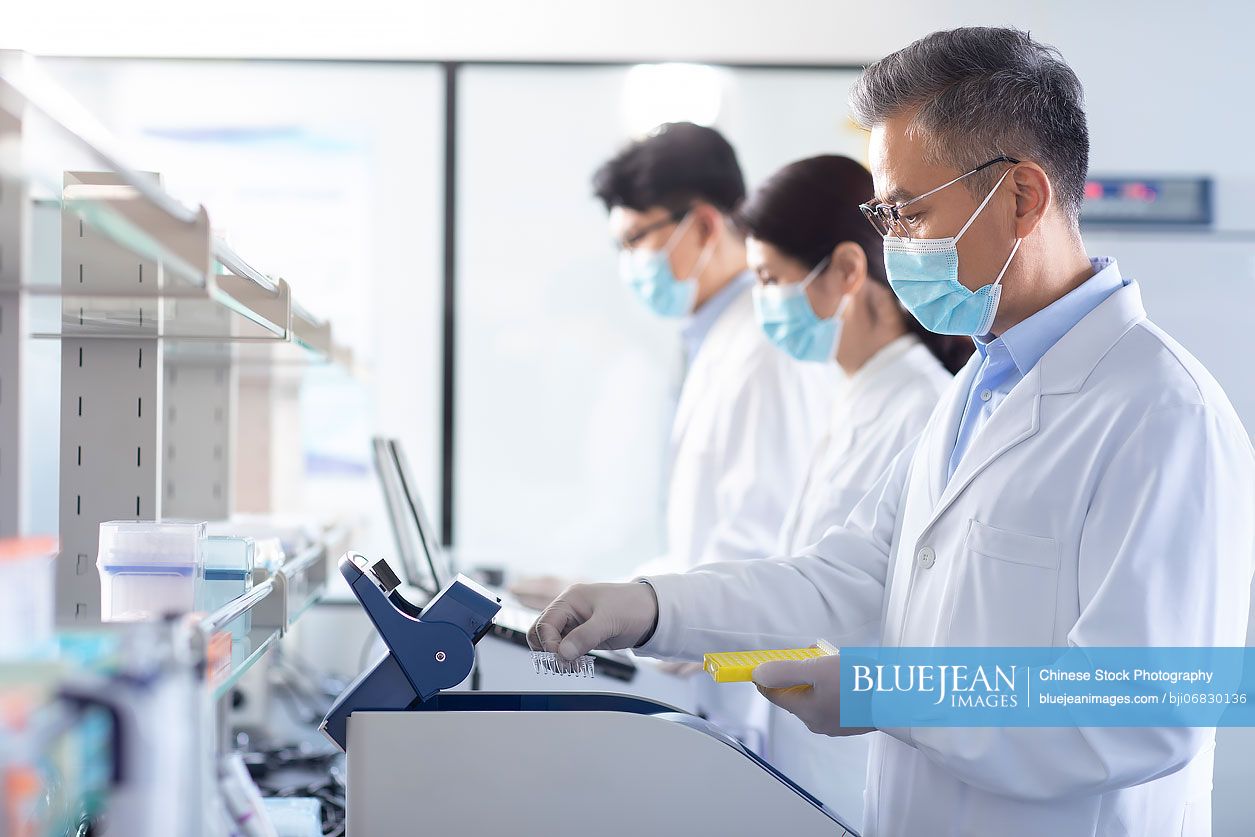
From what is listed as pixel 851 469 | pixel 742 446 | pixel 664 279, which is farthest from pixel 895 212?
pixel 664 279

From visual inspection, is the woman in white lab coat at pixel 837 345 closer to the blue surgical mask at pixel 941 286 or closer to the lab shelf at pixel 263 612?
the blue surgical mask at pixel 941 286

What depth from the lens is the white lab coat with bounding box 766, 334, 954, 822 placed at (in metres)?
1.80

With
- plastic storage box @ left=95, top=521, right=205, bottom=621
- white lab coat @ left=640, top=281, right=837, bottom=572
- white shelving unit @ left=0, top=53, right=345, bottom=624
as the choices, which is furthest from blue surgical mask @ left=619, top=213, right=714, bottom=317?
plastic storage box @ left=95, top=521, right=205, bottom=621

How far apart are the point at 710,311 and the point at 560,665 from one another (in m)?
1.54

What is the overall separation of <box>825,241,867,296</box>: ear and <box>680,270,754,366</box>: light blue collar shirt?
499mm

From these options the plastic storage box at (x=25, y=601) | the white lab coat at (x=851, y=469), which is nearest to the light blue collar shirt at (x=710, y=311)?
the white lab coat at (x=851, y=469)

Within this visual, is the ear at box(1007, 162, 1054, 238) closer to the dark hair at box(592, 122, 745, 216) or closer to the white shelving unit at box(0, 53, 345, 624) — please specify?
the white shelving unit at box(0, 53, 345, 624)

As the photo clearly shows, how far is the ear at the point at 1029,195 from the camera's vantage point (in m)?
1.30

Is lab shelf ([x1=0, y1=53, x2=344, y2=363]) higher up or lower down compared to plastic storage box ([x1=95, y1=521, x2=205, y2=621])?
higher up

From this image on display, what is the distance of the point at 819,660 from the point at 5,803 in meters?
0.85

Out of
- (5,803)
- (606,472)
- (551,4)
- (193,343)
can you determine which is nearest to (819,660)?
(5,803)

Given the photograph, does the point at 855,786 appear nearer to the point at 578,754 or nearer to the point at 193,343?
the point at 578,754

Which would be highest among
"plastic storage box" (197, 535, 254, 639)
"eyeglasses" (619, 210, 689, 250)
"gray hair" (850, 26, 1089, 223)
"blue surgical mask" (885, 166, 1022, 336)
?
"eyeglasses" (619, 210, 689, 250)

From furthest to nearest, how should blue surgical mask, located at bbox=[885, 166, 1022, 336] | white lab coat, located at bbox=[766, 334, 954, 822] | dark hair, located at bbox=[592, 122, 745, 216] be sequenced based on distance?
dark hair, located at bbox=[592, 122, 745, 216]
white lab coat, located at bbox=[766, 334, 954, 822]
blue surgical mask, located at bbox=[885, 166, 1022, 336]
